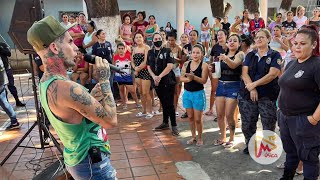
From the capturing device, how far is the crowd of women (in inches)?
121

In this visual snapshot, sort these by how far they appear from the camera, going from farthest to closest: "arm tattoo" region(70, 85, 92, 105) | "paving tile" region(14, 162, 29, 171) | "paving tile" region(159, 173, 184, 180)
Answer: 1. "paving tile" region(14, 162, 29, 171)
2. "paving tile" region(159, 173, 184, 180)
3. "arm tattoo" region(70, 85, 92, 105)

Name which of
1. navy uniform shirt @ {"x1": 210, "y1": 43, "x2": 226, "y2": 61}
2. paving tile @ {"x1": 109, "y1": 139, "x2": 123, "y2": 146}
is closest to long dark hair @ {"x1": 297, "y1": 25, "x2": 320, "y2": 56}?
navy uniform shirt @ {"x1": 210, "y1": 43, "x2": 226, "y2": 61}

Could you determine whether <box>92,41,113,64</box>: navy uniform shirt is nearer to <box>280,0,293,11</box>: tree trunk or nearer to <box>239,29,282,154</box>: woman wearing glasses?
<box>239,29,282,154</box>: woman wearing glasses

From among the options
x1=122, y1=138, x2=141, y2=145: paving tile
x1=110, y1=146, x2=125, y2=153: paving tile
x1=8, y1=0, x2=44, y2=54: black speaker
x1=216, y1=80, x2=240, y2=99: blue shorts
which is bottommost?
x1=110, y1=146, x2=125, y2=153: paving tile

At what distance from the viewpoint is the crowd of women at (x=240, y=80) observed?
3062mm

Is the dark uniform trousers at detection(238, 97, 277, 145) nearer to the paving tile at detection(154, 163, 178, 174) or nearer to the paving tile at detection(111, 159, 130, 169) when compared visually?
the paving tile at detection(154, 163, 178, 174)

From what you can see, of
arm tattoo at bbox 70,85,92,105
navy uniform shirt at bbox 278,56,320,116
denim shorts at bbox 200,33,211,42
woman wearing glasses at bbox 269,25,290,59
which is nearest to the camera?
arm tattoo at bbox 70,85,92,105

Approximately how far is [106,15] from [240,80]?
446cm

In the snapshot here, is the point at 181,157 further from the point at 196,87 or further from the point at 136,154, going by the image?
the point at 196,87

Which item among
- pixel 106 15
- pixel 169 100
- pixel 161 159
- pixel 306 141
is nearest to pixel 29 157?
pixel 161 159

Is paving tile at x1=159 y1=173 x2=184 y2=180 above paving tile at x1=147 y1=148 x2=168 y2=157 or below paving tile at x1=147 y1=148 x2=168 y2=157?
below

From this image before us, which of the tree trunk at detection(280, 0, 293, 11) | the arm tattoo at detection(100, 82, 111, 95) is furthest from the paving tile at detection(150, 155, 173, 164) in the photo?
the tree trunk at detection(280, 0, 293, 11)

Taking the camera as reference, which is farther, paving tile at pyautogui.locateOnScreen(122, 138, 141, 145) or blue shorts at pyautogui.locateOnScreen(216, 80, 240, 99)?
paving tile at pyautogui.locateOnScreen(122, 138, 141, 145)

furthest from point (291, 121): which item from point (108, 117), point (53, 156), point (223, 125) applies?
point (53, 156)
